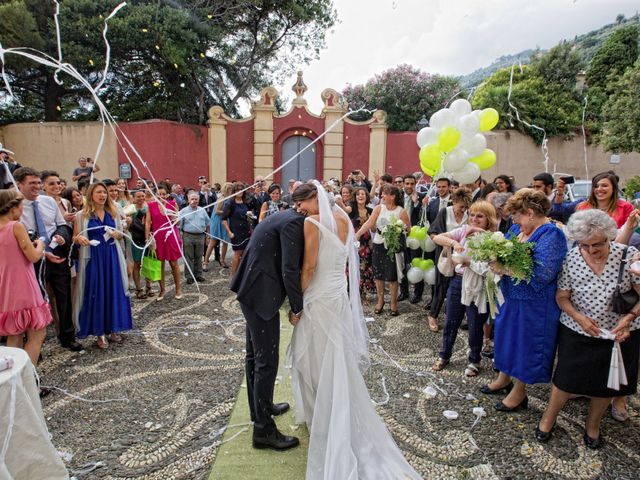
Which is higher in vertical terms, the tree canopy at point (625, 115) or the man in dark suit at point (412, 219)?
the tree canopy at point (625, 115)

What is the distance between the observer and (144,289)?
704cm

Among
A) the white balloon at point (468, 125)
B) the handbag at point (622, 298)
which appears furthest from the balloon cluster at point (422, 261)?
the handbag at point (622, 298)

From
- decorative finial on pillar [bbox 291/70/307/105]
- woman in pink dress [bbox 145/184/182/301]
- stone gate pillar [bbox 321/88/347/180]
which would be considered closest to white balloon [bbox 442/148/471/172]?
woman in pink dress [bbox 145/184/182/301]

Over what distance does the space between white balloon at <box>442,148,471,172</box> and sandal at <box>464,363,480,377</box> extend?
2603 mm

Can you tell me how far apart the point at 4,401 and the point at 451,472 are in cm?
275

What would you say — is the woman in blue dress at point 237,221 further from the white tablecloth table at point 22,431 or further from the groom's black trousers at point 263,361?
the white tablecloth table at point 22,431

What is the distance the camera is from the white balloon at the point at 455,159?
17.5ft

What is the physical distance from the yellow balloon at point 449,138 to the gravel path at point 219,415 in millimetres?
2493

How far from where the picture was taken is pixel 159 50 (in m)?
13.7

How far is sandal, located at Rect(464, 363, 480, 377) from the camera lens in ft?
13.5

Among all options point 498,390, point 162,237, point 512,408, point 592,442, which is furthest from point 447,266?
point 162,237

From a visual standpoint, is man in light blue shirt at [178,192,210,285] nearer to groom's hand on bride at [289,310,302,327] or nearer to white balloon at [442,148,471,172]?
white balloon at [442,148,471,172]

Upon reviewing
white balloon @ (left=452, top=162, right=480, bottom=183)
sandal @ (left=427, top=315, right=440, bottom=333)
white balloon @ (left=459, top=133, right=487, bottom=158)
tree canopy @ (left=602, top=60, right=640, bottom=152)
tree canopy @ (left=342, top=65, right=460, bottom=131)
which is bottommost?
sandal @ (left=427, top=315, right=440, bottom=333)

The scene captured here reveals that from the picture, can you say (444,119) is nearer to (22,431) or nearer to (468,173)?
(468,173)
